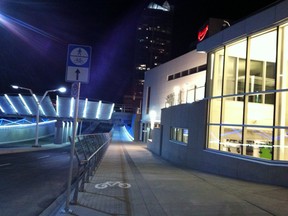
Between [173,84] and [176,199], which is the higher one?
[173,84]

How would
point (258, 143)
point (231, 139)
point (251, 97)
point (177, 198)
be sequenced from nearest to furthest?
point (177, 198), point (258, 143), point (251, 97), point (231, 139)

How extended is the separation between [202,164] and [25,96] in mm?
51316

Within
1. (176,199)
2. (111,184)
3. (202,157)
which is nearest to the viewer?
(176,199)

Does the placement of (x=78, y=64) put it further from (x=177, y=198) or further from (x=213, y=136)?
(x=213, y=136)

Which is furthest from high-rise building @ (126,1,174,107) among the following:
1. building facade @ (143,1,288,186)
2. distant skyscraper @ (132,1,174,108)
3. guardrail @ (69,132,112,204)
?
guardrail @ (69,132,112,204)

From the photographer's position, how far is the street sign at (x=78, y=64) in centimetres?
767

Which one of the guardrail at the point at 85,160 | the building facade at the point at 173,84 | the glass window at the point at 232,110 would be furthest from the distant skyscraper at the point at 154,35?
the guardrail at the point at 85,160

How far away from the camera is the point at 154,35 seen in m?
157

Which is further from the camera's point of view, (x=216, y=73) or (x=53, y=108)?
(x=53, y=108)

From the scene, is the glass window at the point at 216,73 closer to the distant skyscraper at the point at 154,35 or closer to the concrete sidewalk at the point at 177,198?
the concrete sidewalk at the point at 177,198

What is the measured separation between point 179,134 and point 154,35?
13945 centimetres

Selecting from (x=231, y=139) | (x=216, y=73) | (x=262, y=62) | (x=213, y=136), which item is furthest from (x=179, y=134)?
(x=262, y=62)

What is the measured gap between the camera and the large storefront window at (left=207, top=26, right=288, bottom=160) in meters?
11.7

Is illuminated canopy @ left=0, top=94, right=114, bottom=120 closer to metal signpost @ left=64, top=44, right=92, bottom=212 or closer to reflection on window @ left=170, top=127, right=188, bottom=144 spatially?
reflection on window @ left=170, top=127, right=188, bottom=144
